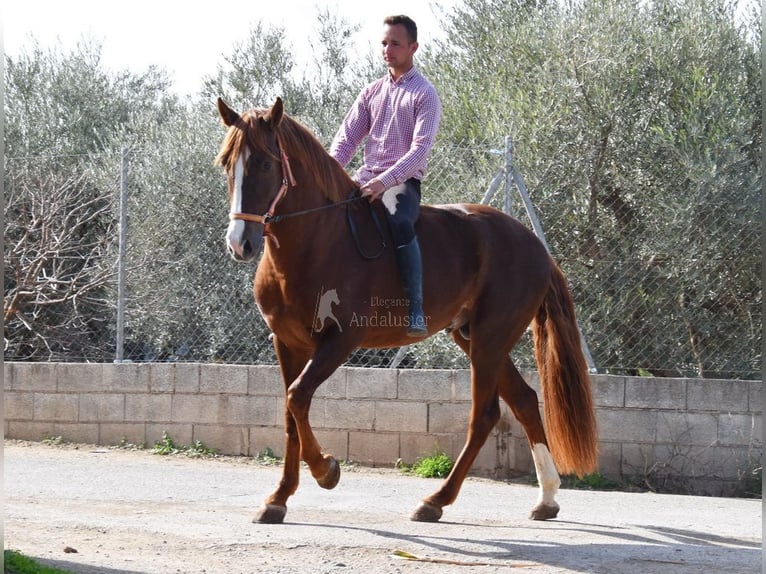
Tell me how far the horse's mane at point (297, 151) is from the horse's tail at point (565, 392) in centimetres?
191

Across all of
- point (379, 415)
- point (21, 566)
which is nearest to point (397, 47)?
point (379, 415)

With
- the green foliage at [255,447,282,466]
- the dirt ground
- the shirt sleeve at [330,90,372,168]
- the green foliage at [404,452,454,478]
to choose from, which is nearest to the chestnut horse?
the dirt ground

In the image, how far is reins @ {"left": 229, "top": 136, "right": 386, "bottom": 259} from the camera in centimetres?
582

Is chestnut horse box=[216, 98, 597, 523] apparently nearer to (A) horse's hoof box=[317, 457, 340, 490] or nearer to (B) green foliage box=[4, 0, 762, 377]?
(A) horse's hoof box=[317, 457, 340, 490]

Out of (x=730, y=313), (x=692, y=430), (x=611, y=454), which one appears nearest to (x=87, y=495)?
(x=611, y=454)

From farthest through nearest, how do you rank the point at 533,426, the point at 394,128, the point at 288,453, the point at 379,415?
the point at 379,415
the point at 533,426
the point at 394,128
the point at 288,453

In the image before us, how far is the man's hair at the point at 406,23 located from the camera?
705cm

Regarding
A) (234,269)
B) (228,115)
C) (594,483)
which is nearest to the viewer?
(228,115)

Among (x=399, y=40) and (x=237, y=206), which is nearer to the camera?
(x=237, y=206)

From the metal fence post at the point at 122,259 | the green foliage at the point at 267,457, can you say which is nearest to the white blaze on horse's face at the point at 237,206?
the green foliage at the point at 267,457

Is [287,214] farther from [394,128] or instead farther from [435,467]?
[435,467]

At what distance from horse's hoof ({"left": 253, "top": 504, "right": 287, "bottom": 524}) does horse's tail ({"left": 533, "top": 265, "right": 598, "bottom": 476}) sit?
7.10ft

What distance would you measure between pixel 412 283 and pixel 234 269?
4.01 m

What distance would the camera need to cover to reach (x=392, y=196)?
22.6 ft
